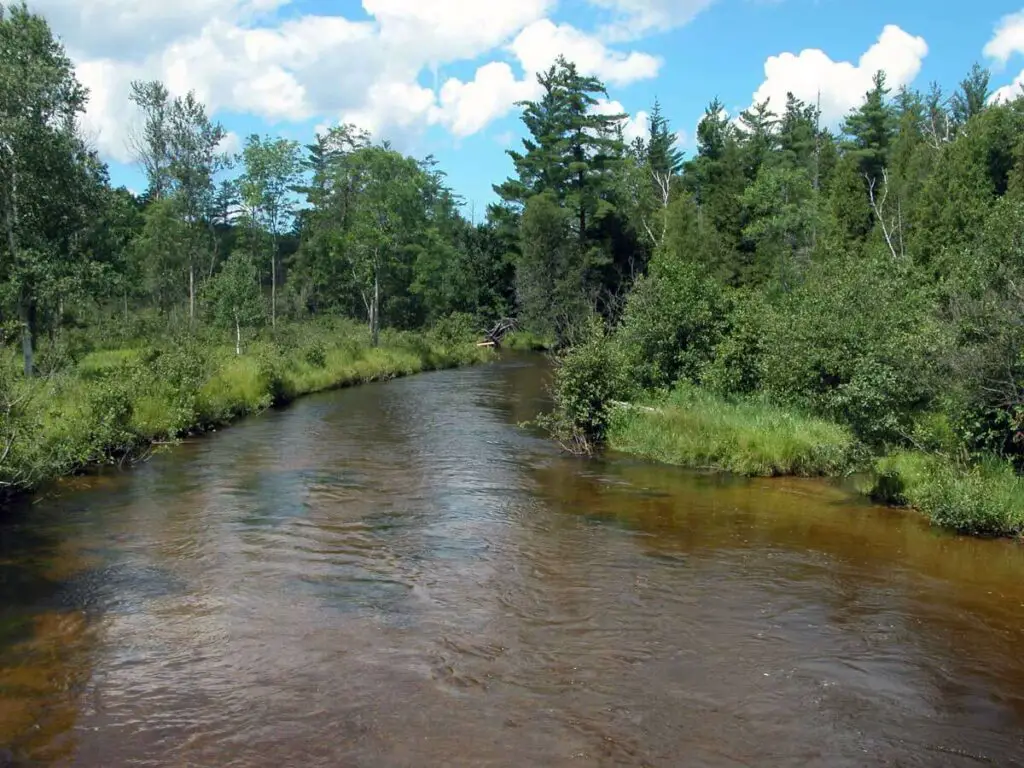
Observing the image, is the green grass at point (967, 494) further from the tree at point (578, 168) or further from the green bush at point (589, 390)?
the tree at point (578, 168)

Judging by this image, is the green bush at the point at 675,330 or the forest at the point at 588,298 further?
the green bush at the point at 675,330

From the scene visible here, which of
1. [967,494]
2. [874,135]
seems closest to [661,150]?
[874,135]

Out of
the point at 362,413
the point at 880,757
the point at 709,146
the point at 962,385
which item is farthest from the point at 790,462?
the point at 709,146

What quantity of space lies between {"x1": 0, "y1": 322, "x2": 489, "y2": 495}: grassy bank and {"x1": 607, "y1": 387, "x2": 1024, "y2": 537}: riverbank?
12.3 m

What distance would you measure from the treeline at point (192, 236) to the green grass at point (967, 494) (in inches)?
705

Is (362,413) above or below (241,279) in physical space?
below

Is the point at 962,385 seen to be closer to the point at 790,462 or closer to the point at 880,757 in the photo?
the point at 790,462

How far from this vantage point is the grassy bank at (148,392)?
1495 cm

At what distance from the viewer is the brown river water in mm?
8312

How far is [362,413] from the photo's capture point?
95.4ft

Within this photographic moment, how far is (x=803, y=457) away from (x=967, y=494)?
479 cm

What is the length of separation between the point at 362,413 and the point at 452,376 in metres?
13.8

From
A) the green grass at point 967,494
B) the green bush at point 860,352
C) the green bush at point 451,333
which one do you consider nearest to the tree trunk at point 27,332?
the green bush at point 860,352

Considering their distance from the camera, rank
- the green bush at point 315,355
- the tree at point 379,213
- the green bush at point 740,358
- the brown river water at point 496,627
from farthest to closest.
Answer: the tree at point 379,213
the green bush at point 315,355
the green bush at point 740,358
the brown river water at point 496,627
